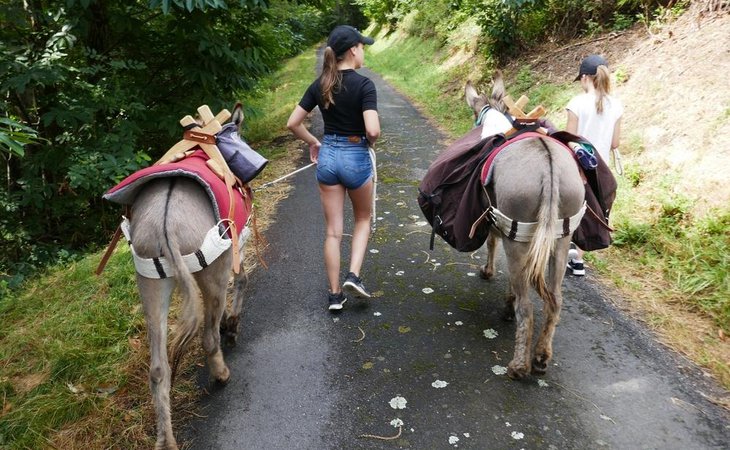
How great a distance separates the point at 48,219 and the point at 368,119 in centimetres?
556

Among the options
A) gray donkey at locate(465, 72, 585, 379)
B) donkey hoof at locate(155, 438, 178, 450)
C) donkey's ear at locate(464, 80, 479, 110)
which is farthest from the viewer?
donkey's ear at locate(464, 80, 479, 110)

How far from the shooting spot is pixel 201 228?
2422 millimetres

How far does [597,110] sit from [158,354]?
13.0ft

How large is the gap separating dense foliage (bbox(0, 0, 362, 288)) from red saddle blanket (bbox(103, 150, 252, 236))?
231 centimetres

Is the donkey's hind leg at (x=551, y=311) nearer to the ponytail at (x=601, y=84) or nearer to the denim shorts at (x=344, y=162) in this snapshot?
the denim shorts at (x=344, y=162)

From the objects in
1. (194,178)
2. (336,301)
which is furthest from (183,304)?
(336,301)

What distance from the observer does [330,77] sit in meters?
3.21

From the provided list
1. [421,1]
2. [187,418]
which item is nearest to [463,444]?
[187,418]

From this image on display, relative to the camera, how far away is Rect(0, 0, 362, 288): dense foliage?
490 cm

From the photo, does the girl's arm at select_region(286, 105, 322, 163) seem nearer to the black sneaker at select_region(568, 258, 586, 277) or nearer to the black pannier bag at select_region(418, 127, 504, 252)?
the black pannier bag at select_region(418, 127, 504, 252)

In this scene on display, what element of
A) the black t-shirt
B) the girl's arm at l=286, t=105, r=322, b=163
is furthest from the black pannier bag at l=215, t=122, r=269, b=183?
the black t-shirt

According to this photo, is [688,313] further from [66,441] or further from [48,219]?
[48,219]

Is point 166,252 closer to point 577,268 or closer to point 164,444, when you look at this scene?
point 164,444

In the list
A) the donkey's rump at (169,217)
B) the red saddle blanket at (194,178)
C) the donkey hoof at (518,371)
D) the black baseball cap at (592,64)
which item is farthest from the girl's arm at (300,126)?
the black baseball cap at (592,64)
